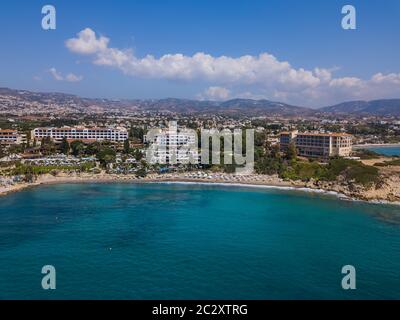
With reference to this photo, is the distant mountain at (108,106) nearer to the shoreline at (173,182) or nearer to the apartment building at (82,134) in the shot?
the apartment building at (82,134)

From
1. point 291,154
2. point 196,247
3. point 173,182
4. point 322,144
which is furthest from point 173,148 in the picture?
point 196,247

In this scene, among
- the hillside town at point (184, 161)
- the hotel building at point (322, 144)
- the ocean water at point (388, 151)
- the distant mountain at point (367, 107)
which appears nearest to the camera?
the hillside town at point (184, 161)

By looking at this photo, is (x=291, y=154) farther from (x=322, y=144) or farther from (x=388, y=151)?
(x=388, y=151)

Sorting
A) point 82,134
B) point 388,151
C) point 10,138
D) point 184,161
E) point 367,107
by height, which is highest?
point 367,107

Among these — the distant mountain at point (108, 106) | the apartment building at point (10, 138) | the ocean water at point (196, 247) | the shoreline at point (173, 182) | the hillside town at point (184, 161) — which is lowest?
the ocean water at point (196, 247)

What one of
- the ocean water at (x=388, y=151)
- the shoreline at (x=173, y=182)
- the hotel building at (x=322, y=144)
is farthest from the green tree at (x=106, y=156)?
the ocean water at (x=388, y=151)
